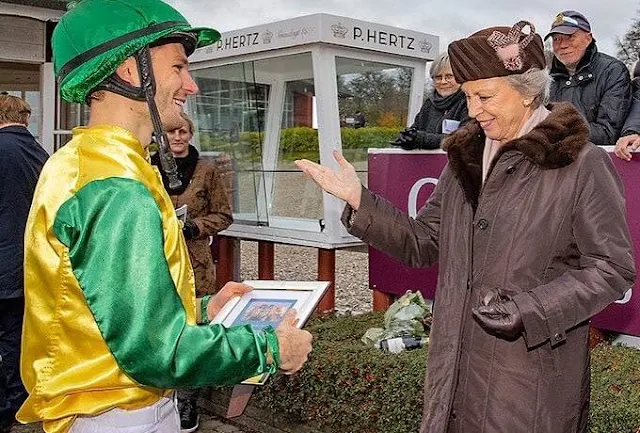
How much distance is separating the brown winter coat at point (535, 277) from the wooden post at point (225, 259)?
5.02m

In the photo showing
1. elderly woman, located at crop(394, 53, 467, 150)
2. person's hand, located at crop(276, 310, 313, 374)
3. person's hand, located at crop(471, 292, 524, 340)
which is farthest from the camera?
elderly woman, located at crop(394, 53, 467, 150)

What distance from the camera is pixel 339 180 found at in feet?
9.30

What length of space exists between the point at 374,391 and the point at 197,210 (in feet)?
6.06

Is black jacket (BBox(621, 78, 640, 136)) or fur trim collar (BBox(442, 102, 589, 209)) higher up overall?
black jacket (BBox(621, 78, 640, 136))

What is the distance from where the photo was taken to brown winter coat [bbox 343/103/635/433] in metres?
2.37

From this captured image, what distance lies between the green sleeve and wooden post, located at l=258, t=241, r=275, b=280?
5.51 meters

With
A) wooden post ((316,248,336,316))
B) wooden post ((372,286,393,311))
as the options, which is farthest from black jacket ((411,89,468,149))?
wooden post ((316,248,336,316))

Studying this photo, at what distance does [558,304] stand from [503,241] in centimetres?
29

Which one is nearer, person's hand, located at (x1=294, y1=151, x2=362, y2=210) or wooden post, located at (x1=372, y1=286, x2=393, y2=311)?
person's hand, located at (x1=294, y1=151, x2=362, y2=210)

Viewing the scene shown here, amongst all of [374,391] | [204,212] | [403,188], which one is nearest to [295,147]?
[403,188]

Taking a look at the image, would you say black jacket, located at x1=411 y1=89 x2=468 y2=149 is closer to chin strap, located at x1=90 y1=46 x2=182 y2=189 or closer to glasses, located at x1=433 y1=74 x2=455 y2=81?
glasses, located at x1=433 y1=74 x2=455 y2=81

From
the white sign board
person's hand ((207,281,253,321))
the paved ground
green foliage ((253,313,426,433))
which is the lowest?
the paved ground

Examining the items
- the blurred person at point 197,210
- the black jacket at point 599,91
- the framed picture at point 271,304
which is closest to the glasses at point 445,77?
the black jacket at point 599,91

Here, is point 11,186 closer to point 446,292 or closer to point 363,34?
point 363,34
